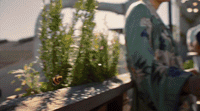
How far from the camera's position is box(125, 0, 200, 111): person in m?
1.00

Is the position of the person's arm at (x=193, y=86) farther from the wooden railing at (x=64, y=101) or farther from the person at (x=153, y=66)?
the wooden railing at (x=64, y=101)

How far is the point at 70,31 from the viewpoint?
3.76ft

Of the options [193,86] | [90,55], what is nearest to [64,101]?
[90,55]

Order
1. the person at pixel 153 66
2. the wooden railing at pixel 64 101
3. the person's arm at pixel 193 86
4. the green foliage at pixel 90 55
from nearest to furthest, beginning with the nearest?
1. the wooden railing at pixel 64 101
2. the person's arm at pixel 193 86
3. the person at pixel 153 66
4. the green foliage at pixel 90 55

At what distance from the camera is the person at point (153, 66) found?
1004 millimetres

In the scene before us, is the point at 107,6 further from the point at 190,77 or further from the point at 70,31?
the point at 190,77

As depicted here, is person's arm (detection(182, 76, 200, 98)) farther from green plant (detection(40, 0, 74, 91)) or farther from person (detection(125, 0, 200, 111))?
green plant (detection(40, 0, 74, 91))

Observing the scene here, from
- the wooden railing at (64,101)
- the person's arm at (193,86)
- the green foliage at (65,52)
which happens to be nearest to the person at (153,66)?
the person's arm at (193,86)

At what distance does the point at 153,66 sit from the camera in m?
1.08

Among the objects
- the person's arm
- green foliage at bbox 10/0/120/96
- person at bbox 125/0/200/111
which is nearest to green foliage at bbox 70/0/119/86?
green foliage at bbox 10/0/120/96

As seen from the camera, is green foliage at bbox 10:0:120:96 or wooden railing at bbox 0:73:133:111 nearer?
wooden railing at bbox 0:73:133:111

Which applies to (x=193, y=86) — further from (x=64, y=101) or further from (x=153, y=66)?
(x=64, y=101)

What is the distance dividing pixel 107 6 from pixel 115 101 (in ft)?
6.24

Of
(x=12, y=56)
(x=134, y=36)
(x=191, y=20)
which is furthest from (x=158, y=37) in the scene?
(x=191, y=20)
